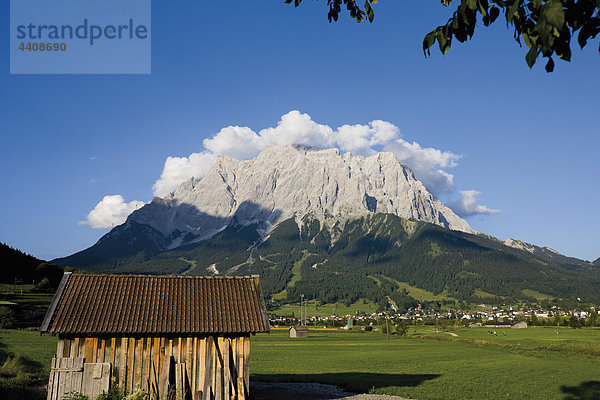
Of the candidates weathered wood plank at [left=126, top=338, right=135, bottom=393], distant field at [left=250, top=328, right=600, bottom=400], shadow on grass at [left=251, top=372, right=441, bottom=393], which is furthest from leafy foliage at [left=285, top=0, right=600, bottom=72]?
shadow on grass at [left=251, top=372, right=441, bottom=393]

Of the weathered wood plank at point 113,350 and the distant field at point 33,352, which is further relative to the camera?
the distant field at point 33,352

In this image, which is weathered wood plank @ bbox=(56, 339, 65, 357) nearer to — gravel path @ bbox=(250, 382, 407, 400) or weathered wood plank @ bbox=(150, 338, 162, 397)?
weathered wood plank @ bbox=(150, 338, 162, 397)

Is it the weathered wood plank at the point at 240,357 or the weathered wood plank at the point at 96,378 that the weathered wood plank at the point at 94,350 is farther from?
the weathered wood plank at the point at 240,357

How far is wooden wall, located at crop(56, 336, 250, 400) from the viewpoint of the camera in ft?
74.2

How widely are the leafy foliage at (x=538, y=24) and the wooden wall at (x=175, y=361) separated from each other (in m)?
21.7

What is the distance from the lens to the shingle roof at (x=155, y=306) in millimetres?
22933

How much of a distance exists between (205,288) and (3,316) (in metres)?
67.0

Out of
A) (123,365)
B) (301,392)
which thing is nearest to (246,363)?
(123,365)

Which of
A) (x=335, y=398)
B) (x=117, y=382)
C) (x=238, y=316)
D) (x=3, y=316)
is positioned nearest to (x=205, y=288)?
(x=238, y=316)

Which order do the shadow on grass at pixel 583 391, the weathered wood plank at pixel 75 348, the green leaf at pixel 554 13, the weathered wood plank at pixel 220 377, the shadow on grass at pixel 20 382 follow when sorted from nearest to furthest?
1. the green leaf at pixel 554 13
2. the weathered wood plank at pixel 75 348
3. the weathered wood plank at pixel 220 377
4. the shadow on grass at pixel 20 382
5. the shadow on grass at pixel 583 391

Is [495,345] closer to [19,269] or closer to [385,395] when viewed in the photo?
[385,395]

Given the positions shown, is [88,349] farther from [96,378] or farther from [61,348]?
[96,378]

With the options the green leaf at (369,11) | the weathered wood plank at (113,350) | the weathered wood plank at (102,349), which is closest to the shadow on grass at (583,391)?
the weathered wood plank at (113,350)

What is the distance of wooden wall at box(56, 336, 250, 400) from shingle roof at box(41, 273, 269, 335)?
0.69m
